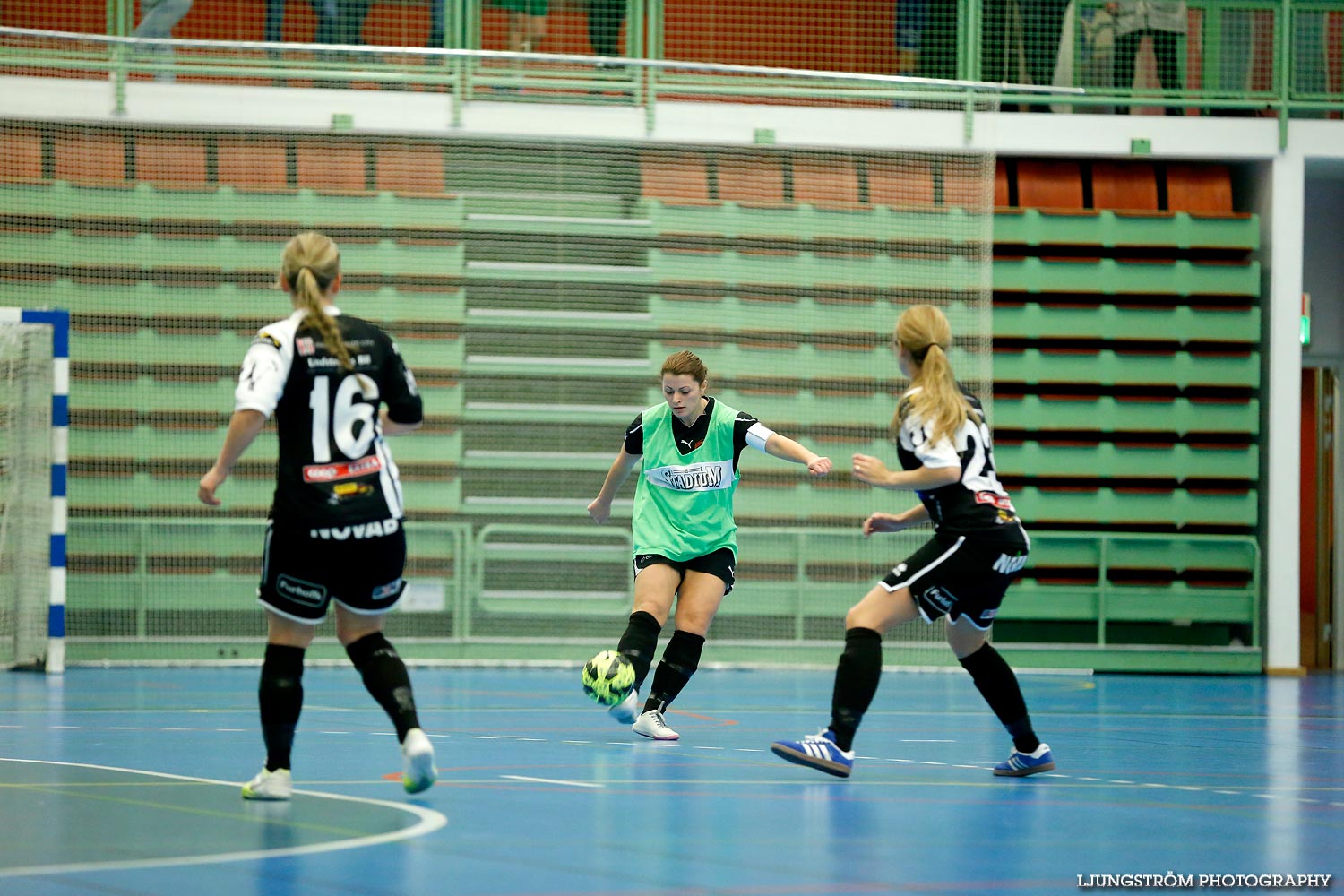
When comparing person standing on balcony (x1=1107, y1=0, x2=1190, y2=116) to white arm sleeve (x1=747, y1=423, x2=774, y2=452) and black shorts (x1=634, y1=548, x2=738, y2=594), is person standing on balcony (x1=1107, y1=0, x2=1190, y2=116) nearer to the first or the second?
white arm sleeve (x1=747, y1=423, x2=774, y2=452)

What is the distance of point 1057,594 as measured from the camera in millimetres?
14094

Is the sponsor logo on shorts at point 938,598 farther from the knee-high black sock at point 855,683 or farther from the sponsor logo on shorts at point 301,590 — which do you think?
the sponsor logo on shorts at point 301,590

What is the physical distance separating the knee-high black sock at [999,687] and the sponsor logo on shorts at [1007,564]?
0.34 metres

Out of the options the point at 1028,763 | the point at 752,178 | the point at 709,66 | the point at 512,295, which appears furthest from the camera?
the point at 752,178

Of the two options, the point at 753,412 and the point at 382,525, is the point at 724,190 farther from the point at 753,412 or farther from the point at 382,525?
the point at 382,525

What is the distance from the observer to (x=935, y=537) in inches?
224

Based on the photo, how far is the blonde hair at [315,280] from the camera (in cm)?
493

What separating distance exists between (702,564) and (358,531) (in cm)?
289

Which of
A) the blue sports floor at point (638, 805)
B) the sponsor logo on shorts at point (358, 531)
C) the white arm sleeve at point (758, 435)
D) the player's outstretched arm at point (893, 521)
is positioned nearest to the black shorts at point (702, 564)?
the white arm sleeve at point (758, 435)

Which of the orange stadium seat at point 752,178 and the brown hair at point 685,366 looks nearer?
the brown hair at point 685,366

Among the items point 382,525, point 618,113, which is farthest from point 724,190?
point 382,525

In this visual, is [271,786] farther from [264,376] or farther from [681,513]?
[681,513]

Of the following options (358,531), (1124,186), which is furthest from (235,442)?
(1124,186)

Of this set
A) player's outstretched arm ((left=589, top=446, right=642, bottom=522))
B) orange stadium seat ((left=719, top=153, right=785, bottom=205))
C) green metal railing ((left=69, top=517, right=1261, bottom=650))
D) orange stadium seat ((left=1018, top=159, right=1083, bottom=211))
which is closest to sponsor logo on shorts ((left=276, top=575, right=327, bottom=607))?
player's outstretched arm ((left=589, top=446, right=642, bottom=522))
